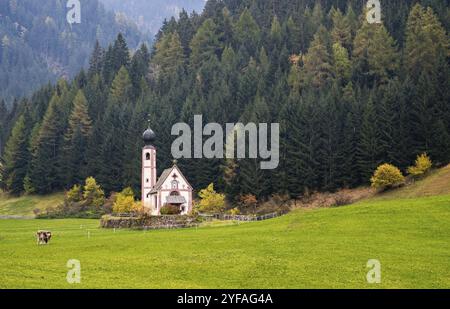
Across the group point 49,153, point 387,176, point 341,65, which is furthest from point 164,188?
point 49,153

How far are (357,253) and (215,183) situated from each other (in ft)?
191

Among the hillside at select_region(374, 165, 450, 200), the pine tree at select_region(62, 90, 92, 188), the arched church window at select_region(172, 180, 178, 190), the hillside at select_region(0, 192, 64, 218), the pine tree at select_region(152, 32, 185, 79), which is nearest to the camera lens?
the hillside at select_region(374, 165, 450, 200)

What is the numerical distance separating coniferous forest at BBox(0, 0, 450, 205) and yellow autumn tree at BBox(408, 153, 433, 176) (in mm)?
3341

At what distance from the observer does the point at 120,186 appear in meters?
108

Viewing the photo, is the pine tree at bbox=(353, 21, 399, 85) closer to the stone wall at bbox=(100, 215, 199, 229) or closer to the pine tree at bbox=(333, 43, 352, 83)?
the pine tree at bbox=(333, 43, 352, 83)

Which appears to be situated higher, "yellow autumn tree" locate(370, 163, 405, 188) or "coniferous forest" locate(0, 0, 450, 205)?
"coniferous forest" locate(0, 0, 450, 205)

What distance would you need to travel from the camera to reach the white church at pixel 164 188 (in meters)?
82.6

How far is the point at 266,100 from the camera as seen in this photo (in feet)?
345

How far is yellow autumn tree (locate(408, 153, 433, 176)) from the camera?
254 ft

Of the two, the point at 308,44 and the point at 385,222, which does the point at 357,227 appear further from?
the point at 308,44

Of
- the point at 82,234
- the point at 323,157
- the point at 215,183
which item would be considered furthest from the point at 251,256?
the point at 215,183

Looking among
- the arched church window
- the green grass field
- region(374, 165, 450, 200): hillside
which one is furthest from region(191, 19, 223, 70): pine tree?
the green grass field

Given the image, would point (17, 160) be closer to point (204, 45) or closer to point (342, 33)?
point (204, 45)

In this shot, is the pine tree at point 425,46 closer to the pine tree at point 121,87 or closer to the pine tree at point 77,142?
the pine tree at point 121,87
